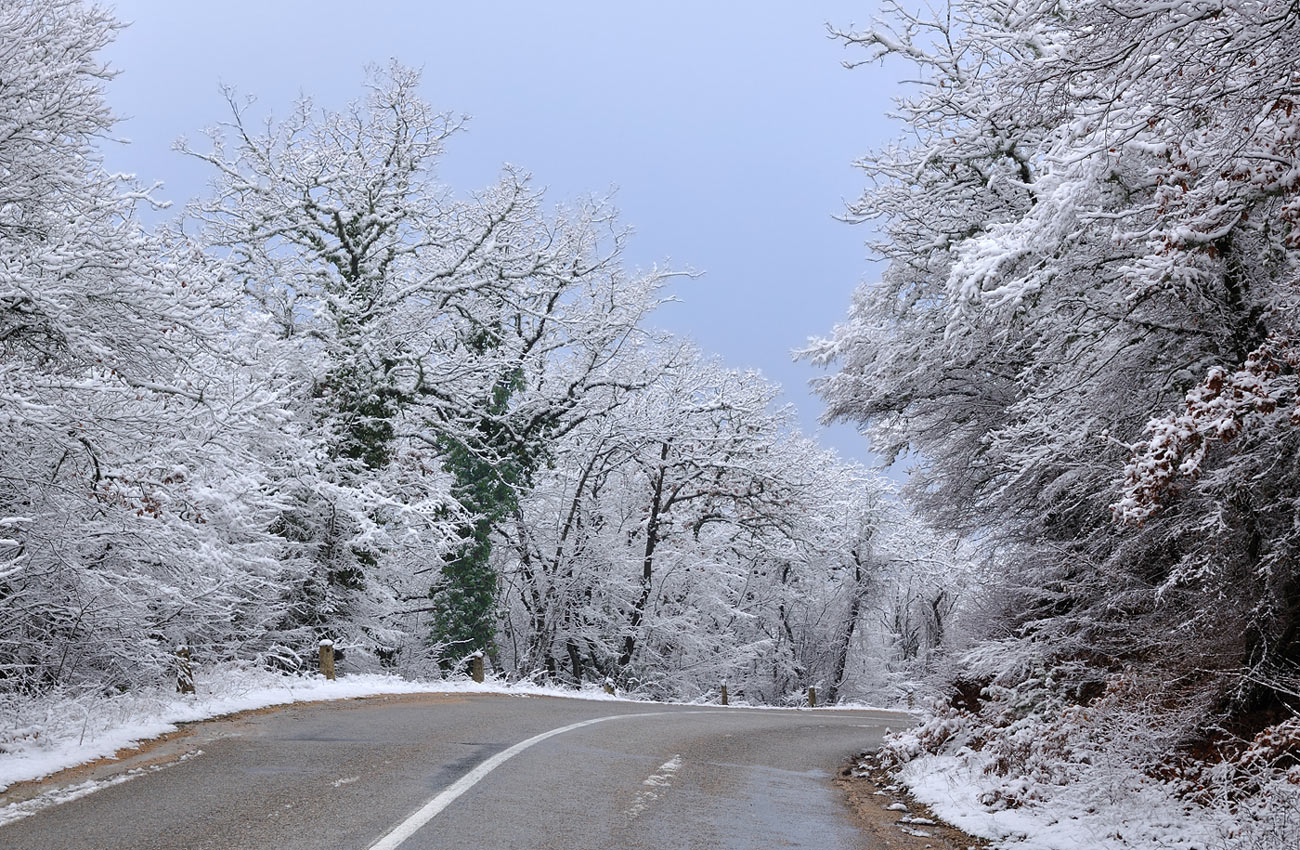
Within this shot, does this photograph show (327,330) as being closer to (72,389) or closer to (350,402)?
(350,402)

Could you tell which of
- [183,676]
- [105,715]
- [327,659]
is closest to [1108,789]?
[105,715]

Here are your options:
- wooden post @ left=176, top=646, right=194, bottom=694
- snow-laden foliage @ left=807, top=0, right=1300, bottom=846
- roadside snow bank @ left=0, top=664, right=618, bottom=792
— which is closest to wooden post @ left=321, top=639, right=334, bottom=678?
roadside snow bank @ left=0, top=664, right=618, bottom=792

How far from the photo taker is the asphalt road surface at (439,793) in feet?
19.9

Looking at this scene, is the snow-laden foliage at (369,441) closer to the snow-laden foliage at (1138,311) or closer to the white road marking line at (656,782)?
the white road marking line at (656,782)

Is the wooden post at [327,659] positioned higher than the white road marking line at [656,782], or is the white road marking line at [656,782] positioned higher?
the wooden post at [327,659]

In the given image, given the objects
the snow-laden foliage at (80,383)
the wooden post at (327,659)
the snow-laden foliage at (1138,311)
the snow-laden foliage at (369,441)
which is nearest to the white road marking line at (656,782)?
the snow-laden foliage at (1138,311)

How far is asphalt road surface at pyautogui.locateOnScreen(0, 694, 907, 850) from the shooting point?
6.07 metres

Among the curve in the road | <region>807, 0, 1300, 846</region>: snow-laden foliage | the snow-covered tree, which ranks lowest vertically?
the curve in the road

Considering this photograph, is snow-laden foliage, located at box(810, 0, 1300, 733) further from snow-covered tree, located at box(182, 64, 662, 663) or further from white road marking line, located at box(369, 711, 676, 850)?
snow-covered tree, located at box(182, 64, 662, 663)

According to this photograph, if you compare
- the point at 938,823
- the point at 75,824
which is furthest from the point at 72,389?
the point at 938,823

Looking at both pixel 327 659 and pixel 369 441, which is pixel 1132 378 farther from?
pixel 369 441

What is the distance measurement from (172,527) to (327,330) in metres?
12.6

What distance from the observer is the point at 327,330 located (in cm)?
2356

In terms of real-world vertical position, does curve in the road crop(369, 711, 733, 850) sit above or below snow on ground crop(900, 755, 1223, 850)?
above
